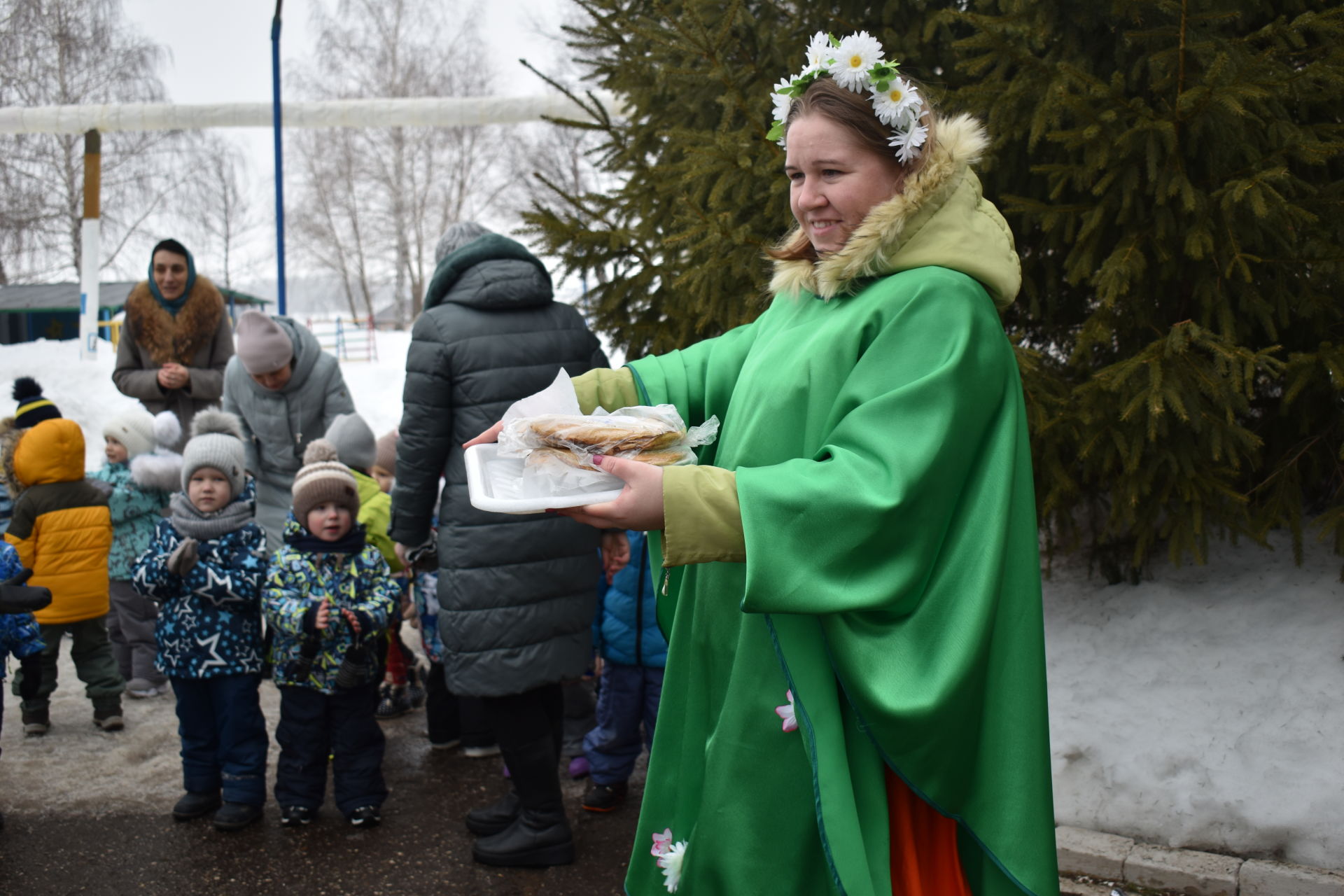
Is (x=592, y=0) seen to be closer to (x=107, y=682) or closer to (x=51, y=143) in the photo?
(x=107, y=682)

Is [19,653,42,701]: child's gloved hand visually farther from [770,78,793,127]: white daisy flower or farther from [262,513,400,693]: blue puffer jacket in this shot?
[770,78,793,127]: white daisy flower

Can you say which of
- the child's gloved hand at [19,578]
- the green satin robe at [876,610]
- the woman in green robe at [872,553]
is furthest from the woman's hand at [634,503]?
the child's gloved hand at [19,578]

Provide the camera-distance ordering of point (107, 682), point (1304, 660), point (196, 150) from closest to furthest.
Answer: point (1304, 660) < point (107, 682) < point (196, 150)

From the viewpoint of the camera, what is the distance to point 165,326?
6211 mm

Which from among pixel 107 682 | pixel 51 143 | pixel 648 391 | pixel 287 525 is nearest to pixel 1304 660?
pixel 648 391

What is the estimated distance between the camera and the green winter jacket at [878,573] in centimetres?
170

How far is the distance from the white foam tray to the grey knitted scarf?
2.65 m

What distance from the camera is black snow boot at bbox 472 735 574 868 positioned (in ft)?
→ 12.5

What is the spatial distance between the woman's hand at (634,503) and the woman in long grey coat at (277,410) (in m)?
4.05

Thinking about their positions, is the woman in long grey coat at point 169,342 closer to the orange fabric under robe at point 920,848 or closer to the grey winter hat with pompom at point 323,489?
the grey winter hat with pompom at point 323,489

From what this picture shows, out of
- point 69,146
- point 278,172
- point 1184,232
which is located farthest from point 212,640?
point 69,146

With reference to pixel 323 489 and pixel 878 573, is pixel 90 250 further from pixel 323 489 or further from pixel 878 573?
pixel 878 573

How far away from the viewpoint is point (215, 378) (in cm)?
626

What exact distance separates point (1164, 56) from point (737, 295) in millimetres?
1830
